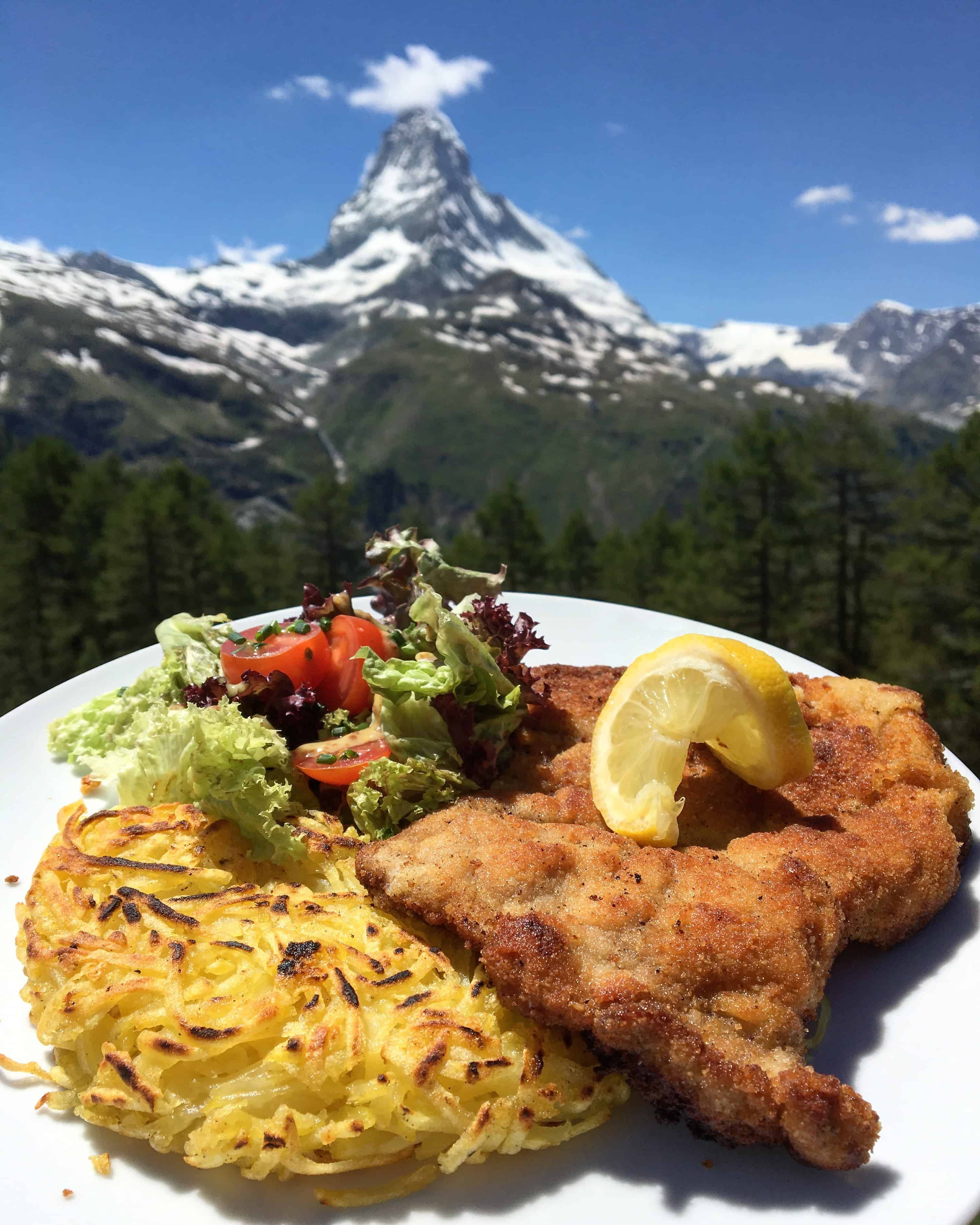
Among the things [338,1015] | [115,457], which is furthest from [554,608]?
[115,457]

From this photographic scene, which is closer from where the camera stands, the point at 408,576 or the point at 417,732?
the point at 417,732

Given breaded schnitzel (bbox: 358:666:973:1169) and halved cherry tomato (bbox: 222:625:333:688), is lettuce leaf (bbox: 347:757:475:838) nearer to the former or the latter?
breaded schnitzel (bbox: 358:666:973:1169)

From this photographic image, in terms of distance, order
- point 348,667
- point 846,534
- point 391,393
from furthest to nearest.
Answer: point 391,393, point 846,534, point 348,667

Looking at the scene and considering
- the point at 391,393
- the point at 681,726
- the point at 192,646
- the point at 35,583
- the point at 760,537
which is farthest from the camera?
the point at 391,393

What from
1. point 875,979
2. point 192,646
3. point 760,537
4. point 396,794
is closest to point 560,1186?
point 875,979

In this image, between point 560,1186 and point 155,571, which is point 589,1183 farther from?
point 155,571

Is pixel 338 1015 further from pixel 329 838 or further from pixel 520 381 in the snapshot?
pixel 520 381

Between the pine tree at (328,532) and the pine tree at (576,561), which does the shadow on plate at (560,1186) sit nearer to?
the pine tree at (328,532)
